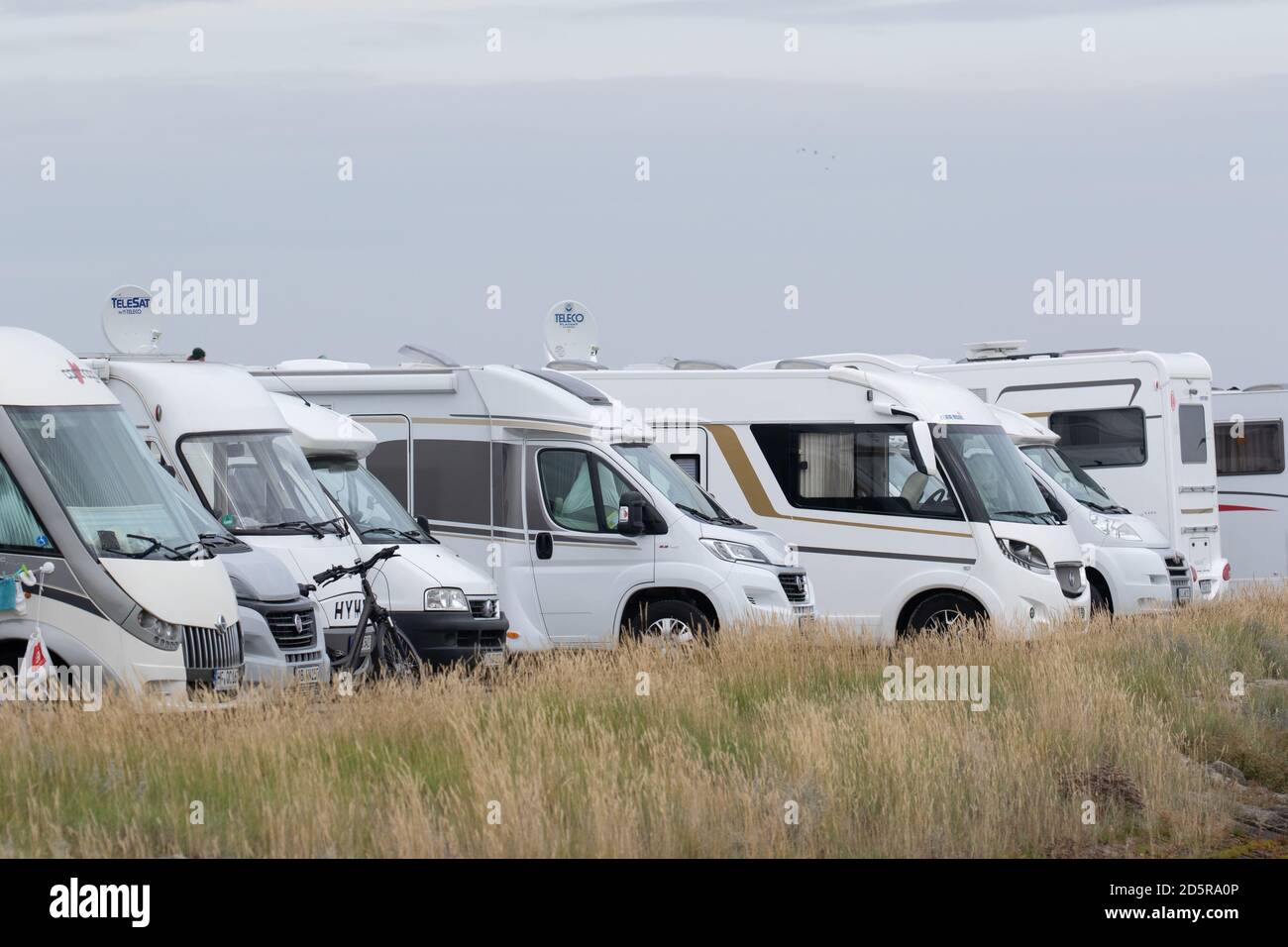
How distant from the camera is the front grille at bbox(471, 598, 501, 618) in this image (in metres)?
13.8

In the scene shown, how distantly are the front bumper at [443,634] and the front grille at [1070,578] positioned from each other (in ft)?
19.1

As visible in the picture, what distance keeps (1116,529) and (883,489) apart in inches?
142

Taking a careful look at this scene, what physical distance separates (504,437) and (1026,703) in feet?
20.2

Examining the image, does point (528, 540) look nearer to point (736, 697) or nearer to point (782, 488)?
point (782, 488)

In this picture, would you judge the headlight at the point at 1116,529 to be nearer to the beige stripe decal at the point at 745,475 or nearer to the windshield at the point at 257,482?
the beige stripe decal at the point at 745,475

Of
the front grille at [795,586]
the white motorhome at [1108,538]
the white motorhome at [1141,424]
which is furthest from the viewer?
the white motorhome at [1141,424]

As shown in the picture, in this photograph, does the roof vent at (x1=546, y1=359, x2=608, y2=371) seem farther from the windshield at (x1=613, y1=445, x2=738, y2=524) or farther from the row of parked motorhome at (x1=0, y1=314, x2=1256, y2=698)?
the windshield at (x1=613, y1=445, x2=738, y2=524)

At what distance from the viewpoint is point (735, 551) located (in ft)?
50.0

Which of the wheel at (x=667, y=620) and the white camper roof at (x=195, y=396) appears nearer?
the white camper roof at (x=195, y=396)

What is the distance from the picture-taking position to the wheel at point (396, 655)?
40.8 ft

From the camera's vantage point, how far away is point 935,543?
16.5 meters

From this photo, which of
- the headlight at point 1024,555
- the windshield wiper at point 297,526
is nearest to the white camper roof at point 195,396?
the windshield wiper at point 297,526

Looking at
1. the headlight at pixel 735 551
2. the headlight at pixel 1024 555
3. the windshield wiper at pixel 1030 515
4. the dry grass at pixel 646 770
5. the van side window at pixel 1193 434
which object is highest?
the van side window at pixel 1193 434

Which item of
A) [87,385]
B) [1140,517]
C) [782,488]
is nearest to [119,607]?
[87,385]
